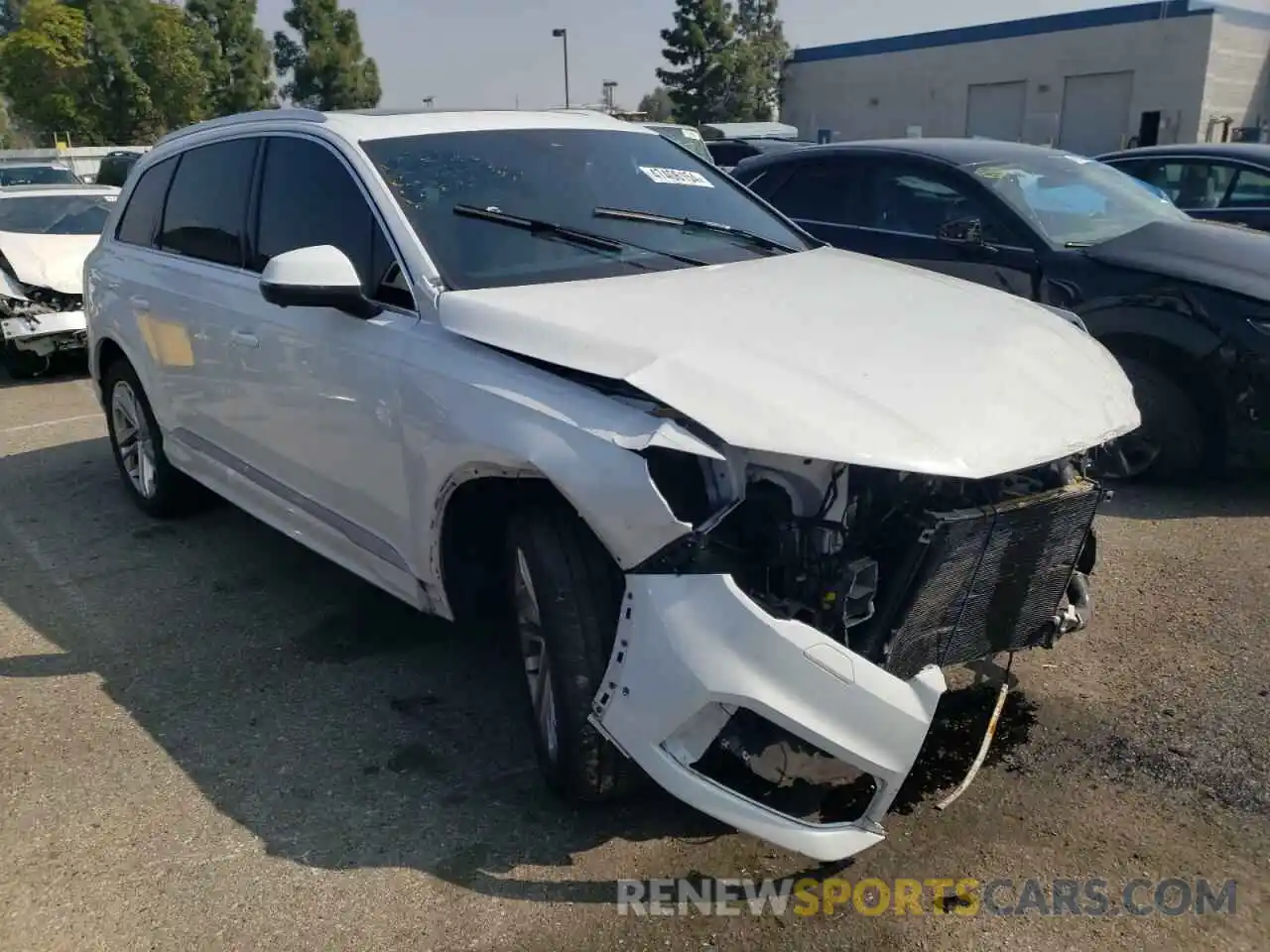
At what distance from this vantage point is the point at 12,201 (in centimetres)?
1052

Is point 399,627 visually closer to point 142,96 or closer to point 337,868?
point 337,868

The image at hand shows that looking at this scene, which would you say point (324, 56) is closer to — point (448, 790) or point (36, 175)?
point (36, 175)

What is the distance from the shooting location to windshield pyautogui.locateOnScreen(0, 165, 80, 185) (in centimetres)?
1641

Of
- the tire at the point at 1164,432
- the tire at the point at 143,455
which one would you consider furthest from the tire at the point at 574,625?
the tire at the point at 1164,432

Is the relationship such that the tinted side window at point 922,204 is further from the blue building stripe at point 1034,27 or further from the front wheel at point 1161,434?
the blue building stripe at point 1034,27

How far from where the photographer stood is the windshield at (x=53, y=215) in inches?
400

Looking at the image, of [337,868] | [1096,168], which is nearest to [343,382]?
[337,868]

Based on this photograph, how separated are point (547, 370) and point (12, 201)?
984 cm

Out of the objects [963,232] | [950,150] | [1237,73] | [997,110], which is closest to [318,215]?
[963,232]

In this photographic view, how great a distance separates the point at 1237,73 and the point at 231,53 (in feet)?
139

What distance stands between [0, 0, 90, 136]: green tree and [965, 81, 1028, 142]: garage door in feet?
125

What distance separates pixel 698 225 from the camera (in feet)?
13.0

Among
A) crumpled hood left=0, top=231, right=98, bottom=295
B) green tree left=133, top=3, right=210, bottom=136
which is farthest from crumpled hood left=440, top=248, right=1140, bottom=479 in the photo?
green tree left=133, top=3, right=210, bottom=136

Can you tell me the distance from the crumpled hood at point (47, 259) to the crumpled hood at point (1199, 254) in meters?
8.10
